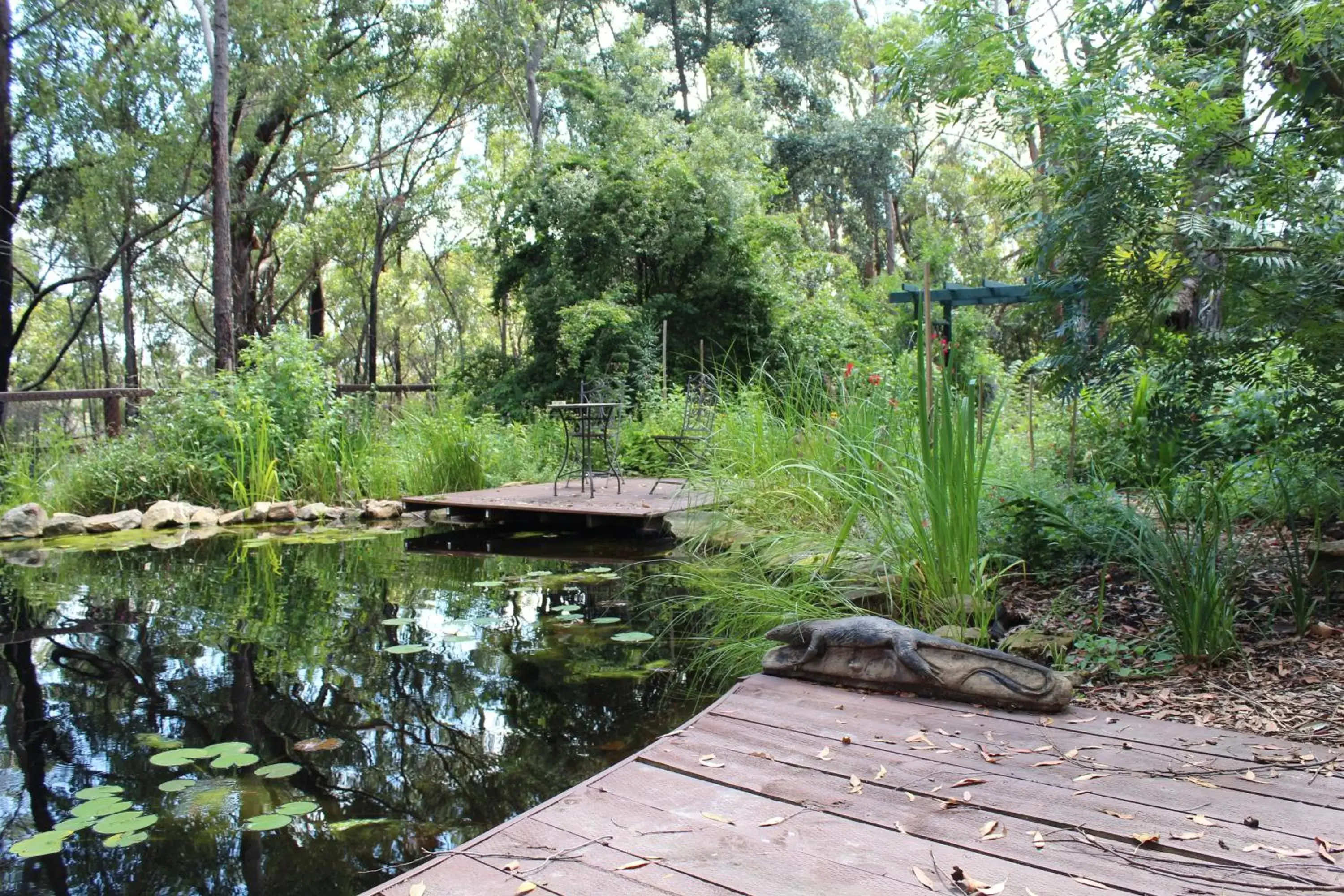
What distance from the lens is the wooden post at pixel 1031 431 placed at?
20.5 ft

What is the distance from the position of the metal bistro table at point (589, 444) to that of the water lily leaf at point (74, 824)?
431 cm

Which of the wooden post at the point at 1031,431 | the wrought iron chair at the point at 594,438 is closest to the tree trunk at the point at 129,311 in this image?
the wrought iron chair at the point at 594,438

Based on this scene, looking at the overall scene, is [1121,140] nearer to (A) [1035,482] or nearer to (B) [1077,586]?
(B) [1077,586]

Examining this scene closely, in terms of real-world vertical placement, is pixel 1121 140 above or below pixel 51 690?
above

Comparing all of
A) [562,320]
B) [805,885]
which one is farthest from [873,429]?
[562,320]

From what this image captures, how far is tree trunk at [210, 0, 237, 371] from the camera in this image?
9945mm

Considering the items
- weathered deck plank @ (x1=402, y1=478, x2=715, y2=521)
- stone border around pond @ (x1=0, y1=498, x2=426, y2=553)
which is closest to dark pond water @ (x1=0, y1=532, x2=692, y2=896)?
weathered deck plank @ (x1=402, y1=478, x2=715, y2=521)

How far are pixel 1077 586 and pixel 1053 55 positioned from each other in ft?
8.79

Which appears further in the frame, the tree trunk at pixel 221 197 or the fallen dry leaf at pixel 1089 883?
the tree trunk at pixel 221 197

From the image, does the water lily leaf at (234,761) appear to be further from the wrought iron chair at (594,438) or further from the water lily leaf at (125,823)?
the wrought iron chair at (594,438)

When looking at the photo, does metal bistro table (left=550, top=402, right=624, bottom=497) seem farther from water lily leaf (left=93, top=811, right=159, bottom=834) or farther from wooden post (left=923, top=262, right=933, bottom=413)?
water lily leaf (left=93, top=811, right=159, bottom=834)

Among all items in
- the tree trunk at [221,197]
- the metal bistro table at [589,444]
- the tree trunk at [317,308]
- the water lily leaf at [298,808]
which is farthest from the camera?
the tree trunk at [317,308]

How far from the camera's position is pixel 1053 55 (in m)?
4.45

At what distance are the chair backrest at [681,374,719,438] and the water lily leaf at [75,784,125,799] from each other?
4.39 metres
